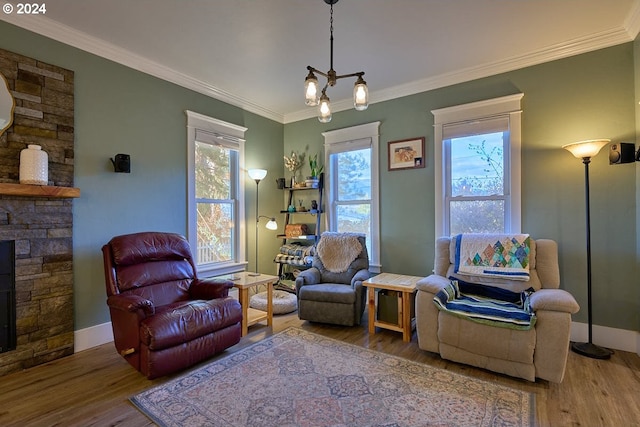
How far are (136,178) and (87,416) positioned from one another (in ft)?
6.94

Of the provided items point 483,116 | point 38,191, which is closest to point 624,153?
point 483,116

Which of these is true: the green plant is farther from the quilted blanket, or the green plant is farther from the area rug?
the area rug

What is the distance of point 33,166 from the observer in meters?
2.39

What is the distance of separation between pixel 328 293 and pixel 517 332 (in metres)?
1.69

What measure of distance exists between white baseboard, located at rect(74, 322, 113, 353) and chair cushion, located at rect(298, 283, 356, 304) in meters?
1.87

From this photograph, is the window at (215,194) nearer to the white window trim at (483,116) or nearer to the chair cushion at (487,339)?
the white window trim at (483,116)

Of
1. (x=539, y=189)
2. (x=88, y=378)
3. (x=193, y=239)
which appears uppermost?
(x=539, y=189)

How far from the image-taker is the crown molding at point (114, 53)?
2.51 m

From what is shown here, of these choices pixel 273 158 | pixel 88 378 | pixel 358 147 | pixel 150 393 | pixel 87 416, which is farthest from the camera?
pixel 273 158

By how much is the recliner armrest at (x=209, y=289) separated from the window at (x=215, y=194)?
0.86 metres

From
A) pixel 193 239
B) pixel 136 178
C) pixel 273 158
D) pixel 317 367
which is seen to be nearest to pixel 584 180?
Answer: pixel 317 367

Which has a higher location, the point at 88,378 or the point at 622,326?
the point at 622,326

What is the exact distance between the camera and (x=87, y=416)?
185cm

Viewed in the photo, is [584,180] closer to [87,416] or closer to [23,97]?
[87,416]
